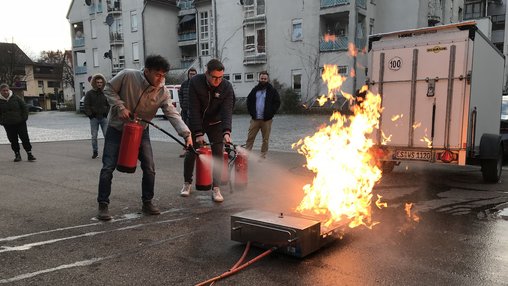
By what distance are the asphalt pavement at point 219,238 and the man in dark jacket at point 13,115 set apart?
2407mm

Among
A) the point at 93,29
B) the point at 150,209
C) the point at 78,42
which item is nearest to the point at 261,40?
the point at 93,29

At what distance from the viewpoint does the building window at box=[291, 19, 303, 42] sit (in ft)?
108

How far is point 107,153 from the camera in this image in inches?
202

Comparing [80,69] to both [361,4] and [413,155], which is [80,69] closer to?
[361,4]

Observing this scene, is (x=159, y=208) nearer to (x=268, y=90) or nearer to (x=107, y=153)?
(x=107, y=153)

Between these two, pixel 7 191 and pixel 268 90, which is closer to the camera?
pixel 7 191

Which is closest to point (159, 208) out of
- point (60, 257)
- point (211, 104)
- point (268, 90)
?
point (211, 104)

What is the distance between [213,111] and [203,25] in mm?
38450

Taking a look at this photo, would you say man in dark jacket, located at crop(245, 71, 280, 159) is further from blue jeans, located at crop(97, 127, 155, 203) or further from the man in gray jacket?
blue jeans, located at crop(97, 127, 155, 203)

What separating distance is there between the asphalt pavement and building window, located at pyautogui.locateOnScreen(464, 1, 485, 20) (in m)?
51.2

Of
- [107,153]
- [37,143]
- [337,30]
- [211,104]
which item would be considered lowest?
[37,143]

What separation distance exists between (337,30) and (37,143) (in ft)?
79.9

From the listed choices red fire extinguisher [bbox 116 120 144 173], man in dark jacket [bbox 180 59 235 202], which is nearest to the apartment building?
man in dark jacket [bbox 180 59 235 202]

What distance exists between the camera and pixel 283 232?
389 centimetres
